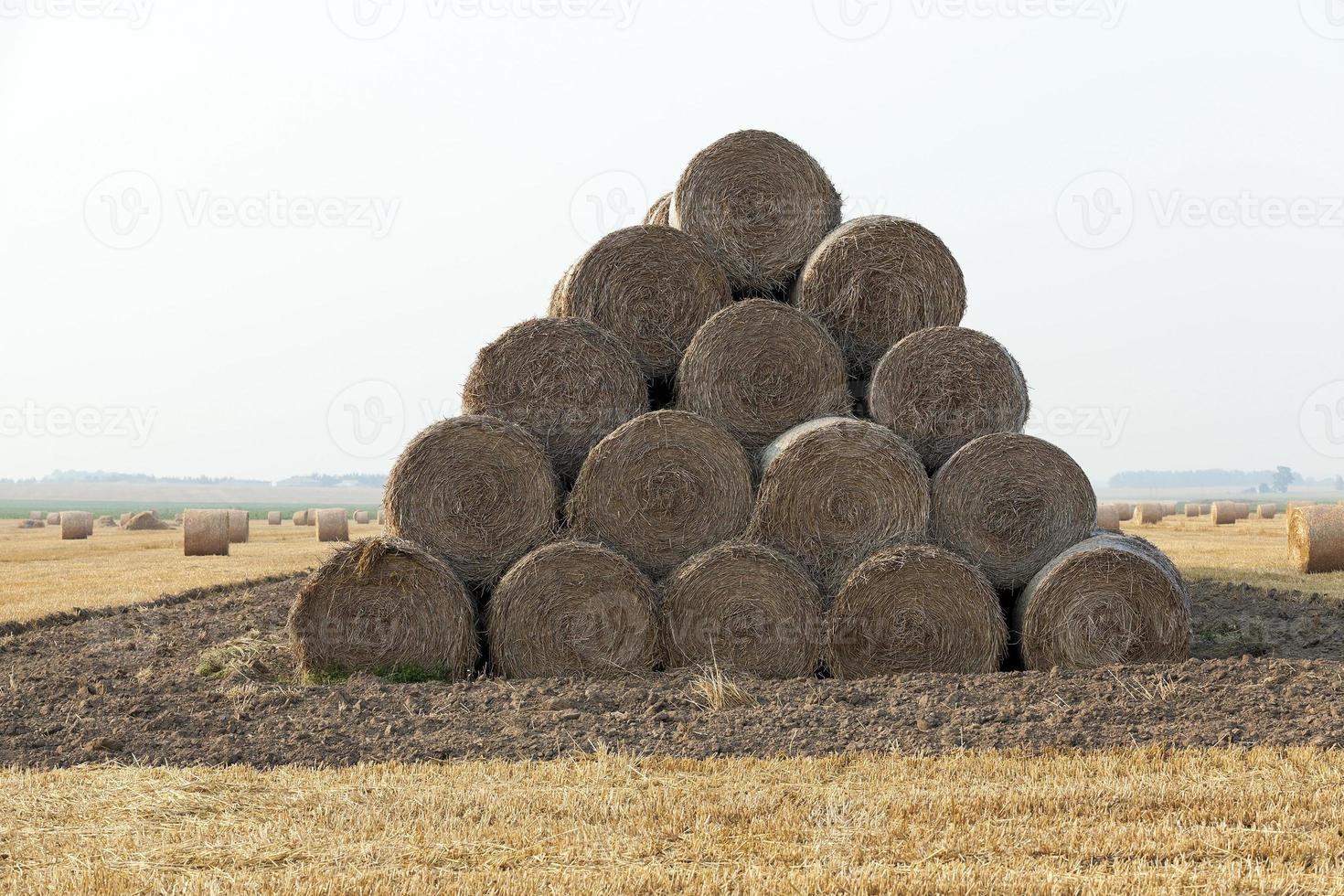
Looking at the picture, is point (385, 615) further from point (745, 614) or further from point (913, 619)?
point (913, 619)

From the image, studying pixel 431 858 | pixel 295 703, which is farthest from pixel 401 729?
pixel 431 858

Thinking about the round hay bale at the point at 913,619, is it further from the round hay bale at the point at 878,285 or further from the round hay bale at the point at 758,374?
the round hay bale at the point at 878,285

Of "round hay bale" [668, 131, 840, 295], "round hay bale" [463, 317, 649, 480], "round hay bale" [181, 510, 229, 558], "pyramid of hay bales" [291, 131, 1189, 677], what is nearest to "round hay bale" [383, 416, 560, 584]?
"pyramid of hay bales" [291, 131, 1189, 677]

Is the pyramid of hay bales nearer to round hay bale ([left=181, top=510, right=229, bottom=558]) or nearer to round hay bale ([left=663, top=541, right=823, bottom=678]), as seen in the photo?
round hay bale ([left=663, top=541, right=823, bottom=678])

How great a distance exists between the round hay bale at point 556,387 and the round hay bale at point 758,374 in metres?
0.58

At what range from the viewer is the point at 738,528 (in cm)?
882

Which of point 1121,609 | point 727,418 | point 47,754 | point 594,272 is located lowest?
point 47,754

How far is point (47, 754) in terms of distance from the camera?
6715 millimetres

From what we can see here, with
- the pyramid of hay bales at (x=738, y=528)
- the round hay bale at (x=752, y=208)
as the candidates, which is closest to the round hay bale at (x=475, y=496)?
the pyramid of hay bales at (x=738, y=528)

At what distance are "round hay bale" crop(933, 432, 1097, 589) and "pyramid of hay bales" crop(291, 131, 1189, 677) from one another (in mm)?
15

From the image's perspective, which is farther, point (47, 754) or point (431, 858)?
point (47, 754)

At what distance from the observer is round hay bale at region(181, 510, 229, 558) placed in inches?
875

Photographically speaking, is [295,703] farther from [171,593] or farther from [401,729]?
[171,593]

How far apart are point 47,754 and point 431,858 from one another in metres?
3.36
